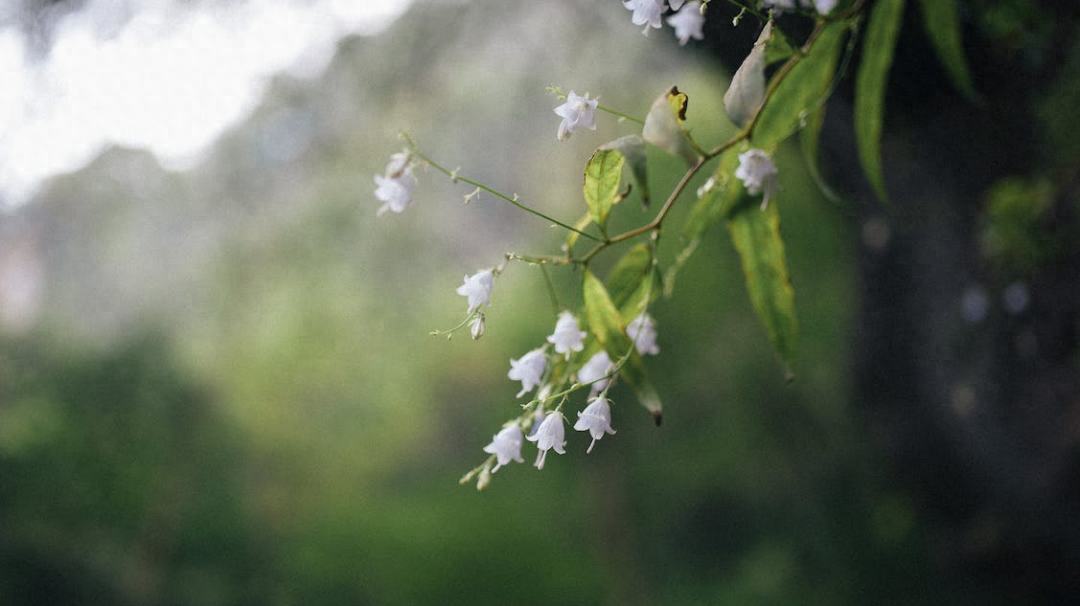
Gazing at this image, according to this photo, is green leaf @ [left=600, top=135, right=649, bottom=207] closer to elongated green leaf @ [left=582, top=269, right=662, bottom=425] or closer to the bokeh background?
elongated green leaf @ [left=582, top=269, right=662, bottom=425]

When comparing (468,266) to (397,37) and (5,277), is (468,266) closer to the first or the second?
(397,37)

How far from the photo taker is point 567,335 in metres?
0.36

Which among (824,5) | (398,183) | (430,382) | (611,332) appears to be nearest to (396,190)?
(398,183)

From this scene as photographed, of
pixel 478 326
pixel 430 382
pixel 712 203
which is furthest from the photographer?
pixel 430 382

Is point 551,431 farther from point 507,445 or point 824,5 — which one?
point 824,5

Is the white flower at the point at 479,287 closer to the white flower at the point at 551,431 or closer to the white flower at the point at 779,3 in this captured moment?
the white flower at the point at 551,431

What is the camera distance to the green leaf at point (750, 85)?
356 mm

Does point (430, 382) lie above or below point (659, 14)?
above

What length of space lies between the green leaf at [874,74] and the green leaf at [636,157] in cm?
17

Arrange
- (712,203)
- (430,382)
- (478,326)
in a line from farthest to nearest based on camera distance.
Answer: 1. (430,382)
2. (712,203)
3. (478,326)

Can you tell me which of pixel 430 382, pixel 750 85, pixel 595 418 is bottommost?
pixel 595 418

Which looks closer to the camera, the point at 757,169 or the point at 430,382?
the point at 757,169

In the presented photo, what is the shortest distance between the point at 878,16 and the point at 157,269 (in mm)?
1688

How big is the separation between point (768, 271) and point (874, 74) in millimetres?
137
